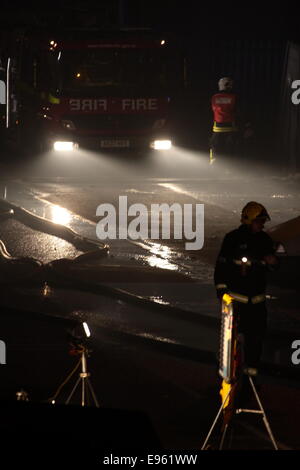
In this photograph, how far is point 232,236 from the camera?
9102mm

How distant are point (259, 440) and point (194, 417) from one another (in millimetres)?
753

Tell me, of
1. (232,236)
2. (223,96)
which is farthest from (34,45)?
(232,236)

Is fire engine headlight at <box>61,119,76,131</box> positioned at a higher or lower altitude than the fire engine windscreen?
lower

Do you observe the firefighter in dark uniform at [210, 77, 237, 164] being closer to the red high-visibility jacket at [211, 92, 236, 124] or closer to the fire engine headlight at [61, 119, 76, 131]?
the red high-visibility jacket at [211, 92, 236, 124]

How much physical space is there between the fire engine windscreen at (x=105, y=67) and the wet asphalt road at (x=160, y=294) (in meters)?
1.96

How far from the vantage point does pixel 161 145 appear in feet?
88.9

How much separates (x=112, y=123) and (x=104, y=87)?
84 cm

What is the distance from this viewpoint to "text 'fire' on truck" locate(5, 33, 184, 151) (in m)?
26.8

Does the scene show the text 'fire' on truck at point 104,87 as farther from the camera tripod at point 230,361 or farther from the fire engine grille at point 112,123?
the camera tripod at point 230,361

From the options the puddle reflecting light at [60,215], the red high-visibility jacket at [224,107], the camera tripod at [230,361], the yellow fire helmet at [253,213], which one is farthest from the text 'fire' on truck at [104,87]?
the camera tripod at [230,361]

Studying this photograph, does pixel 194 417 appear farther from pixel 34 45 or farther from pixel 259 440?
pixel 34 45

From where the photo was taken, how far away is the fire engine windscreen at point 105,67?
26734 millimetres

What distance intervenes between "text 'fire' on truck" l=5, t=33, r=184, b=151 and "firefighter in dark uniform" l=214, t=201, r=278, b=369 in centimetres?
1803

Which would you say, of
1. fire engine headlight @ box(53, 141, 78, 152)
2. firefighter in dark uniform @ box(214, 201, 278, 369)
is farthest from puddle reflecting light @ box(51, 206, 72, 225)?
firefighter in dark uniform @ box(214, 201, 278, 369)
